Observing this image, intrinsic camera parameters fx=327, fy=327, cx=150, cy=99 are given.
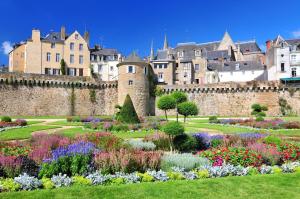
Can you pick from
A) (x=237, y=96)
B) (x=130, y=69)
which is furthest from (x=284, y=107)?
(x=130, y=69)

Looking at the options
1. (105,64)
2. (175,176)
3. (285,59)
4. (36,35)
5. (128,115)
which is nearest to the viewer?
(175,176)

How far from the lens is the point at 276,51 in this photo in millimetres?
56344

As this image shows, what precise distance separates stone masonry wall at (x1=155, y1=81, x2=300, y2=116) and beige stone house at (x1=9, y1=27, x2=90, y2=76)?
705 inches

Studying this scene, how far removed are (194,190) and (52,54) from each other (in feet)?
175

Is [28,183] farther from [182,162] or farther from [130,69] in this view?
[130,69]

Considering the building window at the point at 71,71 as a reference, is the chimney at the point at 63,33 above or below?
above

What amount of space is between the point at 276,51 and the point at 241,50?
16801 millimetres

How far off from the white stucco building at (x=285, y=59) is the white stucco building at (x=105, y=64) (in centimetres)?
2828

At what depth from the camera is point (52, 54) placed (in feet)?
187

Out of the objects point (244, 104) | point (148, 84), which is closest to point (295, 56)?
point (244, 104)

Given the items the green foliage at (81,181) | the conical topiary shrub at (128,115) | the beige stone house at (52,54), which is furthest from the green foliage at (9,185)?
the beige stone house at (52,54)

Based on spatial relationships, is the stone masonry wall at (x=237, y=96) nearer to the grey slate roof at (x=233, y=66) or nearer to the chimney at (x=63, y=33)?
the grey slate roof at (x=233, y=66)

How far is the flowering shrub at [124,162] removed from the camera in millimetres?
9547

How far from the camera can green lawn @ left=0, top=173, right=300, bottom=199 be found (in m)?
7.48
